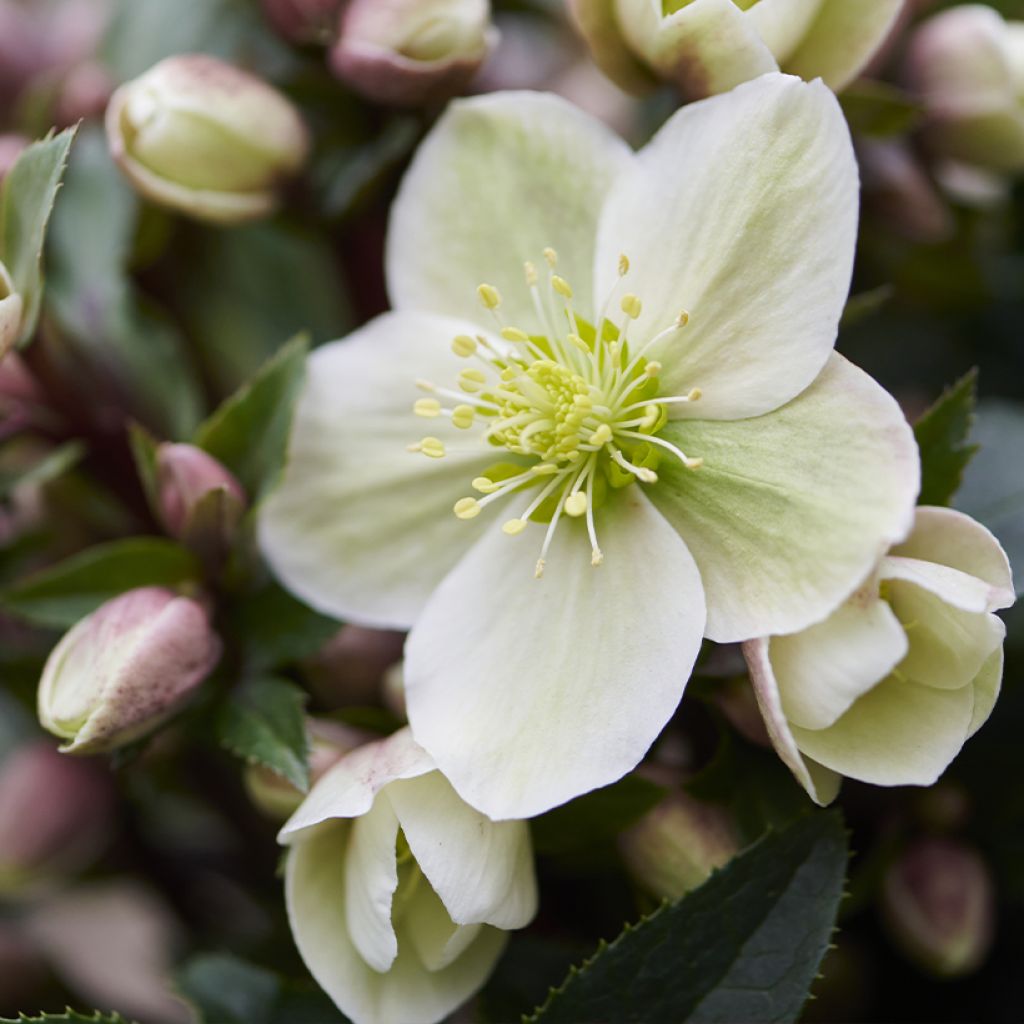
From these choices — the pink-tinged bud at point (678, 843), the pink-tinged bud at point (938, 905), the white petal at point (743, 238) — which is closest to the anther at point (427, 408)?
the white petal at point (743, 238)

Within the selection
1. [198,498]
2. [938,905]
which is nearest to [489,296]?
[198,498]

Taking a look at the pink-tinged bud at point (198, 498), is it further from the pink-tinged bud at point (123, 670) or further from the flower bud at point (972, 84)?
the flower bud at point (972, 84)

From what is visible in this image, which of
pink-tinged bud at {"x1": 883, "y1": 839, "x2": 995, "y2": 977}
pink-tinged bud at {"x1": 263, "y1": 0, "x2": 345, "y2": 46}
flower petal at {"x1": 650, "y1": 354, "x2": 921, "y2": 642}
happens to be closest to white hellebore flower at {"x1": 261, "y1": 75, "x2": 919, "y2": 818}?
flower petal at {"x1": 650, "y1": 354, "x2": 921, "y2": 642}

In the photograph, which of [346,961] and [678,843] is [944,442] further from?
[346,961]

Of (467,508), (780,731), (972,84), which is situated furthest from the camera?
(972,84)

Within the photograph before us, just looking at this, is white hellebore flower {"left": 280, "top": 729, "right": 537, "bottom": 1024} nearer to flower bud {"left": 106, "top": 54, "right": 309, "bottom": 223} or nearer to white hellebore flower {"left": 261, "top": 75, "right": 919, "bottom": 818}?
white hellebore flower {"left": 261, "top": 75, "right": 919, "bottom": 818}
